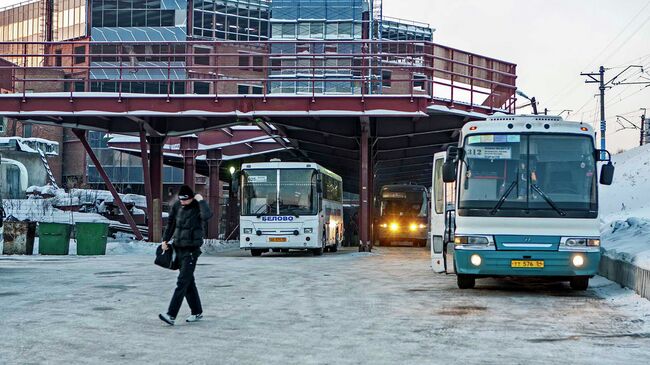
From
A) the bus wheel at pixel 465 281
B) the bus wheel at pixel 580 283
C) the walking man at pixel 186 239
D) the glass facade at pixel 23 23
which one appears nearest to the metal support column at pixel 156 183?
the bus wheel at pixel 465 281

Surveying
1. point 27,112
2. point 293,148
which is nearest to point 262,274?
point 27,112

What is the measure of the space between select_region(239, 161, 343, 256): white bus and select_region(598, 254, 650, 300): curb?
39.9ft

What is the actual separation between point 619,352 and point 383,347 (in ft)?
7.98

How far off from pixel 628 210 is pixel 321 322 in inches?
1301

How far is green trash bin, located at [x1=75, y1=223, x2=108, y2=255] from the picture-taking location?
27859 mm

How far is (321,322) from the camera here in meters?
11.0

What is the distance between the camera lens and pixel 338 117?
31031 millimetres

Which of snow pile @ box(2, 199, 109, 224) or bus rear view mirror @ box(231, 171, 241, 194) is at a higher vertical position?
bus rear view mirror @ box(231, 171, 241, 194)

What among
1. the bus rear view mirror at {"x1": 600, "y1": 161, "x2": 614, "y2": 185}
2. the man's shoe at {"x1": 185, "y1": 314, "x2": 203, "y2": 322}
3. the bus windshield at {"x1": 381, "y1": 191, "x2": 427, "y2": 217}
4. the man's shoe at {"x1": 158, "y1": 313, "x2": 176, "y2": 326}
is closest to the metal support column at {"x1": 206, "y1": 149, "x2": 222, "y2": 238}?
the bus windshield at {"x1": 381, "y1": 191, "x2": 427, "y2": 217}

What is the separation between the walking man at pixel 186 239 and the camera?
34.7 feet

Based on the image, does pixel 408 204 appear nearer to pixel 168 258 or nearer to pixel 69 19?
pixel 168 258

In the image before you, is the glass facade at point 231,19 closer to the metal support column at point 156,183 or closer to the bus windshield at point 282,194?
the metal support column at point 156,183

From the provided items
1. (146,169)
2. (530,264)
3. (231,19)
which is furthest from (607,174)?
(231,19)

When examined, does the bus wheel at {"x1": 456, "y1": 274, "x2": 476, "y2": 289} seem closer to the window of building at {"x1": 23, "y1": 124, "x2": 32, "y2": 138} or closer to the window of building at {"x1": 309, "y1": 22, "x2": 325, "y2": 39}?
the window of building at {"x1": 309, "y1": 22, "x2": 325, "y2": 39}
